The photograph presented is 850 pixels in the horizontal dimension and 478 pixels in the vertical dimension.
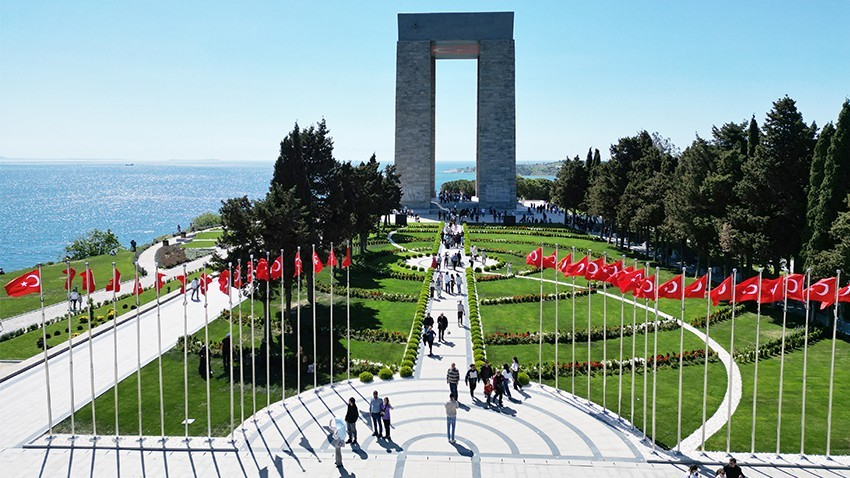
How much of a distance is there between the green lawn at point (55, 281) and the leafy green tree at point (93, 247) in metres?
5.09

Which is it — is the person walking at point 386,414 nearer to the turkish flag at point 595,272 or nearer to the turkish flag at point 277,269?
the turkish flag at point 277,269

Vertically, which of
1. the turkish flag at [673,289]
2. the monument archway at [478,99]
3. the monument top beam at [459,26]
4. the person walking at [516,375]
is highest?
the monument top beam at [459,26]

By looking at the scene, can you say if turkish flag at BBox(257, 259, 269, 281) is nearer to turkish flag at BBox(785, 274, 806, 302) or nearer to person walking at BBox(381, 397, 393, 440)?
person walking at BBox(381, 397, 393, 440)

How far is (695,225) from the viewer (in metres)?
41.5

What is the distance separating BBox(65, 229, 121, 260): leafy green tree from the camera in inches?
2515

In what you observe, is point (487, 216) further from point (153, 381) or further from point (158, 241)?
point (153, 381)

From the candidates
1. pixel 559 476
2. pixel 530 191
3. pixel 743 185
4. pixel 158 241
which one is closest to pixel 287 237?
pixel 559 476

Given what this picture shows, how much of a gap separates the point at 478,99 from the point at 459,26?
9748 mm

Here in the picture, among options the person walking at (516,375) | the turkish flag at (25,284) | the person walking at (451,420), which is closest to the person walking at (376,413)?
the person walking at (451,420)

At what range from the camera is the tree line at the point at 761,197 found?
104 ft

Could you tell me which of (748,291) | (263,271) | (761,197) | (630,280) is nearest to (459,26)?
(761,197)

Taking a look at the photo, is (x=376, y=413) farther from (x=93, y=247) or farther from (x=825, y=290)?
(x=93, y=247)

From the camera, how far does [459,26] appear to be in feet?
286

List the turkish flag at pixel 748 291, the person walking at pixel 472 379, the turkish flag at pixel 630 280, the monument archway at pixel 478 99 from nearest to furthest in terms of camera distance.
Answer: the turkish flag at pixel 748 291, the turkish flag at pixel 630 280, the person walking at pixel 472 379, the monument archway at pixel 478 99
